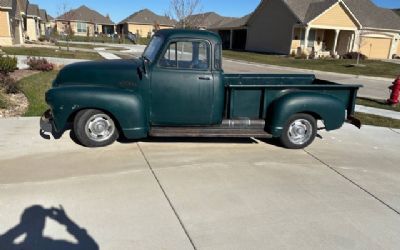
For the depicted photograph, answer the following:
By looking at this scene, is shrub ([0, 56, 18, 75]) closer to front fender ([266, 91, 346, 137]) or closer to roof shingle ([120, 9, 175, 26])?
front fender ([266, 91, 346, 137])

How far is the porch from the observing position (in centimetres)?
3431

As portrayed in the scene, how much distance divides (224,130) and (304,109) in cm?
140

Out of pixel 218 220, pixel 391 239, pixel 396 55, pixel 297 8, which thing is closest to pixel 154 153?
pixel 218 220

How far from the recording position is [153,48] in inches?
231

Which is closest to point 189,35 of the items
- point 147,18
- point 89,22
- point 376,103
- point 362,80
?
point 376,103

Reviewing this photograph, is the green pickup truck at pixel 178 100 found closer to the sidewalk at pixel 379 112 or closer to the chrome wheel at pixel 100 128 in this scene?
the chrome wheel at pixel 100 128

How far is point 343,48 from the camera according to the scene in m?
37.4

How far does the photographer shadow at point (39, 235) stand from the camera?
3.12 meters

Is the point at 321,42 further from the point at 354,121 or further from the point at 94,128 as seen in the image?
the point at 94,128

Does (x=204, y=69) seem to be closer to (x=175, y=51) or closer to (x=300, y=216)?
(x=175, y=51)

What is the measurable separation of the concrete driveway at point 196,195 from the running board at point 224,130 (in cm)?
29

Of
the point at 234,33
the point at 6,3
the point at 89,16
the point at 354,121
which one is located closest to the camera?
the point at 354,121

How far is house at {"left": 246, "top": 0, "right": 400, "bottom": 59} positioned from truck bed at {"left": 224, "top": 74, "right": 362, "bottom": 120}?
29.0 metres

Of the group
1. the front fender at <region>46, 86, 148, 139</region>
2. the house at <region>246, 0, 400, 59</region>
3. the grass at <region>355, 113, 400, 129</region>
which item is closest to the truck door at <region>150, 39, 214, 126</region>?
the front fender at <region>46, 86, 148, 139</region>
